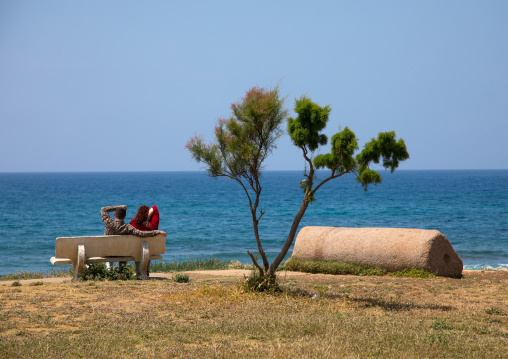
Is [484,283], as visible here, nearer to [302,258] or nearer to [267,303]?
[302,258]

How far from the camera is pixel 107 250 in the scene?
42.1 feet

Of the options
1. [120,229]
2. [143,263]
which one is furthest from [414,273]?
[120,229]

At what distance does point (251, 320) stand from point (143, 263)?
229 inches

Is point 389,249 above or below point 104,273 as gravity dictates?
above

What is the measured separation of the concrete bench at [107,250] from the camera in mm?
12398

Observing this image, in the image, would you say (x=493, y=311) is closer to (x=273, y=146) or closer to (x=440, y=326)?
(x=440, y=326)

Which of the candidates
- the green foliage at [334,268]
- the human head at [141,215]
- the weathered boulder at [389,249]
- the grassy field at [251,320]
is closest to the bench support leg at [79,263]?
the grassy field at [251,320]

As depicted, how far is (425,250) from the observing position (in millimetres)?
14219

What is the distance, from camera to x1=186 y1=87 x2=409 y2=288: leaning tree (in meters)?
10.2

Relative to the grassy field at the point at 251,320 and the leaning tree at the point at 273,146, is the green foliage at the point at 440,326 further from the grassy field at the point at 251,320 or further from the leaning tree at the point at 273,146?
the leaning tree at the point at 273,146

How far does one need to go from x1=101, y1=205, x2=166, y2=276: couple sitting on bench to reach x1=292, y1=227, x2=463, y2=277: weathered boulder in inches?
199

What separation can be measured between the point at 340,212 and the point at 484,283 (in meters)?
46.4

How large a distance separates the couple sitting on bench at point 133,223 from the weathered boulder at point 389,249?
5.05 meters

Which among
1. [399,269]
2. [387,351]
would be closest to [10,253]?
[399,269]
